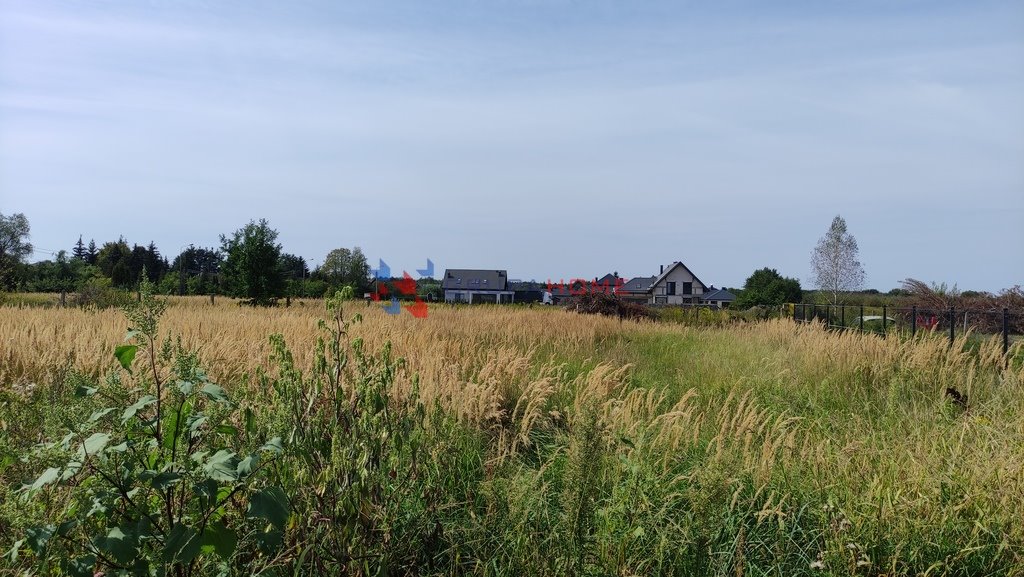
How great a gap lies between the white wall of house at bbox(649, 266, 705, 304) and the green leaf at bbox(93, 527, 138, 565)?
190 ft

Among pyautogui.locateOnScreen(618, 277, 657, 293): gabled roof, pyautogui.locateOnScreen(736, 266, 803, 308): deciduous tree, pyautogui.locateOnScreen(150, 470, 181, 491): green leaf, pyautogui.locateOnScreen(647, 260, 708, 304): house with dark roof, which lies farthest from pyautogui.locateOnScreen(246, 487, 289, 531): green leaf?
pyautogui.locateOnScreen(618, 277, 657, 293): gabled roof

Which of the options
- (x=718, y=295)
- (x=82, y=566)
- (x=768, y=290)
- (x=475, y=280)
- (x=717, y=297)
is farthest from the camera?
(x=475, y=280)

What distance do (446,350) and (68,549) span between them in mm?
4937

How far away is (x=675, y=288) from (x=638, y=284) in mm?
6690

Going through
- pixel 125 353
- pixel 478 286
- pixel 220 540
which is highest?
pixel 478 286

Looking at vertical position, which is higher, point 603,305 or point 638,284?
point 638,284

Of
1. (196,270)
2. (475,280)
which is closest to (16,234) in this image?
(196,270)

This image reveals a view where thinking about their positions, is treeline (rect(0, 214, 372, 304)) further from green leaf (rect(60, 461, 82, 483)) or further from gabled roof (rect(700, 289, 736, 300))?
gabled roof (rect(700, 289, 736, 300))

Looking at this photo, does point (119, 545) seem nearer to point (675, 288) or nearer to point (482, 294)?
point (675, 288)

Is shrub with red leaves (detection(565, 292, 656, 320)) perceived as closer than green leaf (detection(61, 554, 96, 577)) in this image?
No

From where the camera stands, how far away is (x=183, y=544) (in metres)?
1.79

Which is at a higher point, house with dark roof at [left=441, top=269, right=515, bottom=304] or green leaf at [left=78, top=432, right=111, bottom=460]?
house with dark roof at [left=441, top=269, right=515, bottom=304]

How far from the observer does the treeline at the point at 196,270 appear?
22.1m

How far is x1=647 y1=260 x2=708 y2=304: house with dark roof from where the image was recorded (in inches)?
2304
